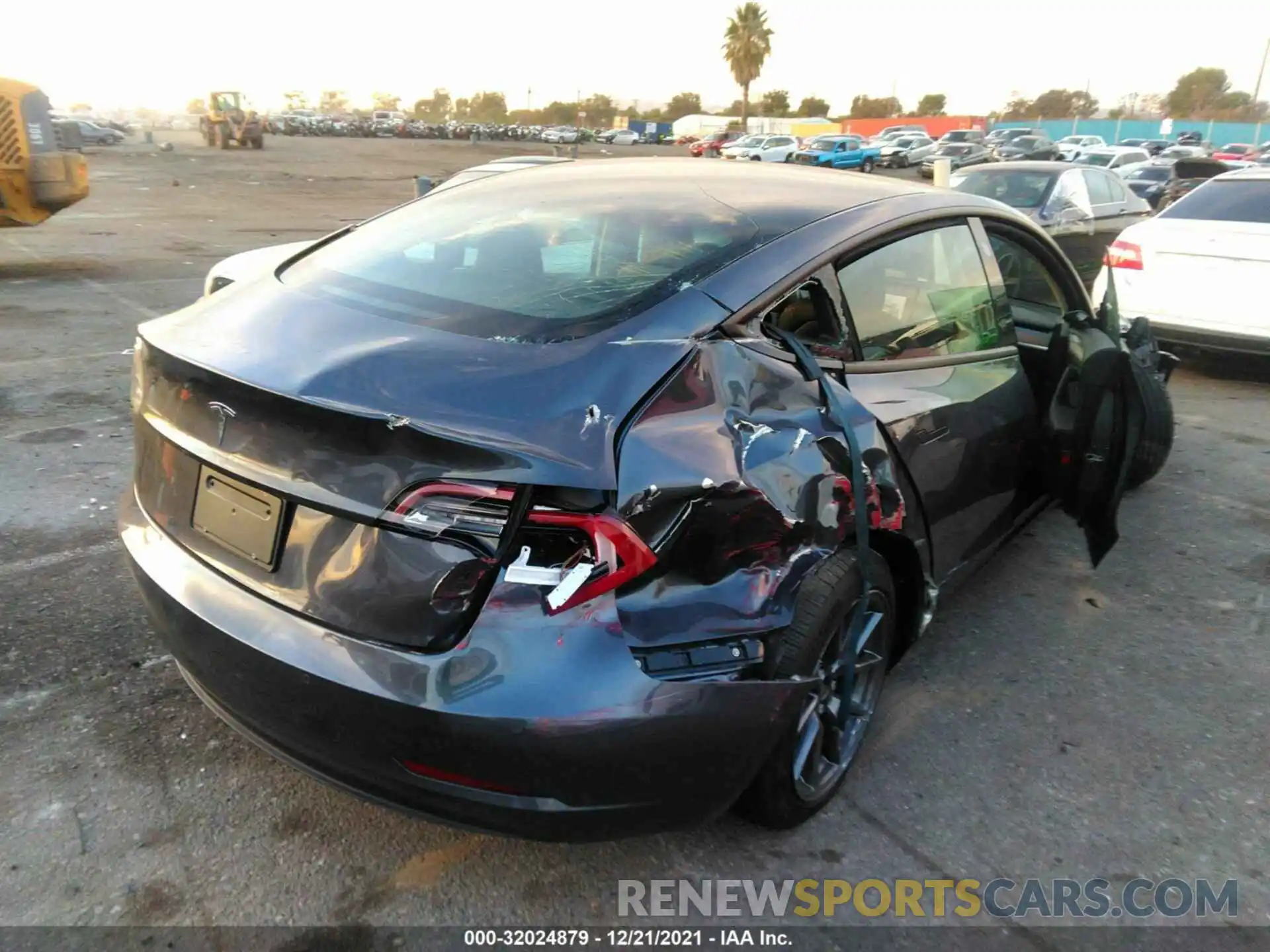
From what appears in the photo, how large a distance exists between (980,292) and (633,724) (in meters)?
2.21

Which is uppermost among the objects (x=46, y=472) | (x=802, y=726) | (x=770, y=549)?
(x=770, y=549)

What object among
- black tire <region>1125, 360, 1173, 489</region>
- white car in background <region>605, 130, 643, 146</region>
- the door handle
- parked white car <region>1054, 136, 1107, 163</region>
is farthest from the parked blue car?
the door handle

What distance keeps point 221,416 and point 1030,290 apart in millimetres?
3635

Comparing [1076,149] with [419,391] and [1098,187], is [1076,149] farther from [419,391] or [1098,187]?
[419,391]

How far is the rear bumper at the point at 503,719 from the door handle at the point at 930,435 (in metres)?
0.98

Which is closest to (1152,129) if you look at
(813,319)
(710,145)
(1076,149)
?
(1076,149)

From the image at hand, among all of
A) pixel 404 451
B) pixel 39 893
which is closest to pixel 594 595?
pixel 404 451

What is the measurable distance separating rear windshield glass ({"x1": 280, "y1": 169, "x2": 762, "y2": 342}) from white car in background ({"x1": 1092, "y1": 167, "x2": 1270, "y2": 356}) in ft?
15.5

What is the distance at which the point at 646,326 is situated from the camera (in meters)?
2.16

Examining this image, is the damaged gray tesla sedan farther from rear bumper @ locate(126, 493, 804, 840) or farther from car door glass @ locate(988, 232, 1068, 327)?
car door glass @ locate(988, 232, 1068, 327)

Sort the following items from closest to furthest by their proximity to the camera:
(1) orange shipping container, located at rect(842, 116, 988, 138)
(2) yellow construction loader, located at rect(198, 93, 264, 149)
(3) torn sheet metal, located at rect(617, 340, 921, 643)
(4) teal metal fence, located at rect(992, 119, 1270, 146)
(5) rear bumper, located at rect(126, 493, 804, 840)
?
1. (5) rear bumper, located at rect(126, 493, 804, 840)
2. (3) torn sheet metal, located at rect(617, 340, 921, 643)
3. (2) yellow construction loader, located at rect(198, 93, 264, 149)
4. (4) teal metal fence, located at rect(992, 119, 1270, 146)
5. (1) orange shipping container, located at rect(842, 116, 988, 138)

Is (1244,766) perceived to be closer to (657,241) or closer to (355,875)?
(657,241)

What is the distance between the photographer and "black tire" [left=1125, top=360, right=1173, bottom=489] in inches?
173

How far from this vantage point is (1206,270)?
22.3ft
